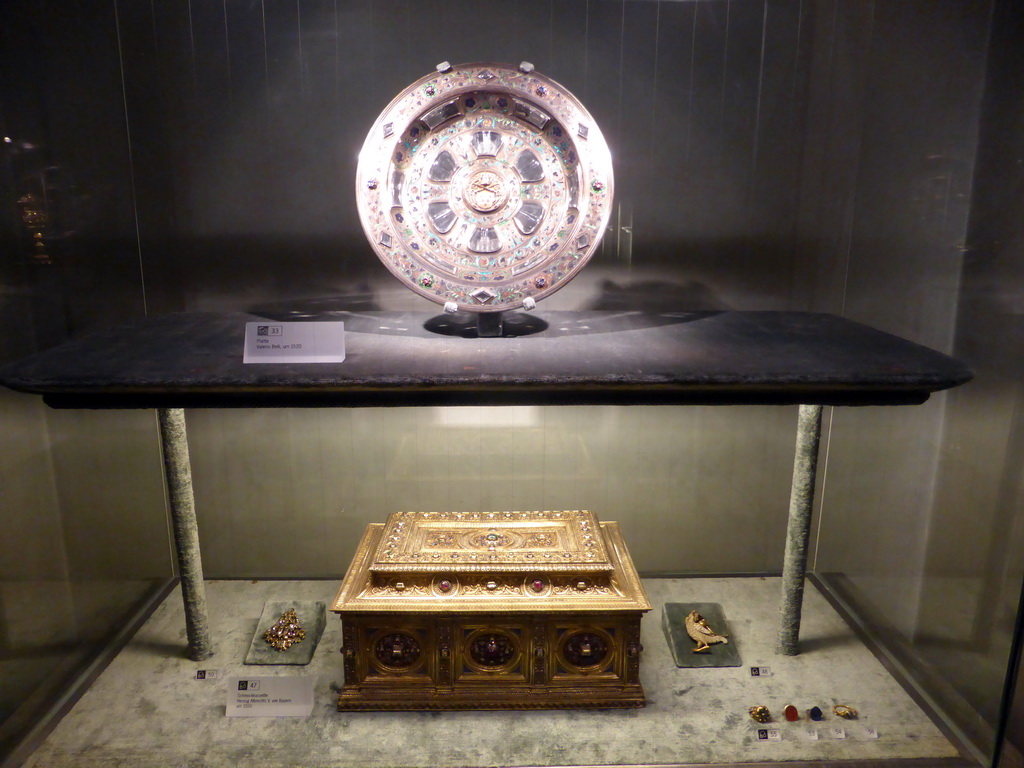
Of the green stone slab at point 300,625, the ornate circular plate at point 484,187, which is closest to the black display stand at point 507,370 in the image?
the ornate circular plate at point 484,187

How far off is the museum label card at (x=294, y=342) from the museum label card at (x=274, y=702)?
92 centimetres

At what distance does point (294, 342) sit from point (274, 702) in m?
1.02

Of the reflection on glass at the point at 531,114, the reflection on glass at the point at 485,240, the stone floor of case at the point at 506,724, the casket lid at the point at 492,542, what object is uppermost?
the reflection on glass at the point at 531,114

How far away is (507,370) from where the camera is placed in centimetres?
148

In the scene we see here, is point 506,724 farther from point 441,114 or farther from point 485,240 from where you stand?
point 441,114

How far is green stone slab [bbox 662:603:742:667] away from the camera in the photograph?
2.11 meters

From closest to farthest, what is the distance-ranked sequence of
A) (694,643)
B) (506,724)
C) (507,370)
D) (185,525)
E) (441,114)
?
(507,370)
(441,114)
(506,724)
(185,525)
(694,643)

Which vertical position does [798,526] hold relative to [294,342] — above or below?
below

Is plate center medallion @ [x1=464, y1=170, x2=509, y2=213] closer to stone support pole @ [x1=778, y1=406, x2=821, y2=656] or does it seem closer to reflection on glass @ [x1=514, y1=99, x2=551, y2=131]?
reflection on glass @ [x1=514, y1=99, x2=551, y2=131]

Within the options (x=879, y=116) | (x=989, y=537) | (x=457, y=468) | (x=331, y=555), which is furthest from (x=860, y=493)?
(x=331, y=555)

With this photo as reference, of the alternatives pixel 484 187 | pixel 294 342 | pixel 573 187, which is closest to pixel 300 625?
pixel 294 342

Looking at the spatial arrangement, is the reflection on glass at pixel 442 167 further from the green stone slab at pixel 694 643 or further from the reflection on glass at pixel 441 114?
the green stone slab at pixel 694 643

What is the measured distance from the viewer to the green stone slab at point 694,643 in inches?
82.9

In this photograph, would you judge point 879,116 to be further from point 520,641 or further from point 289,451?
point 289,451
